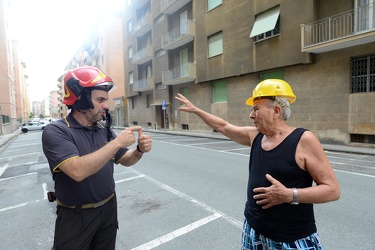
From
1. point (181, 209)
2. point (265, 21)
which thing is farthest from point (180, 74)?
point (181, 209)

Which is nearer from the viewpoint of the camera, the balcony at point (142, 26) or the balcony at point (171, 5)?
the balcony at point (171, 5)

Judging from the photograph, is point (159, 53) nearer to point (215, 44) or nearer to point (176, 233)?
point (215, 44)

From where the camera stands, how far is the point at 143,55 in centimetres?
2928

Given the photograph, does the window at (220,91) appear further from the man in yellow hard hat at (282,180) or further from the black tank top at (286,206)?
the black tank top at (286,206)

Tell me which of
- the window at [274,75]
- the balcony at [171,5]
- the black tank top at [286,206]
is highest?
the balcony at [171,5]

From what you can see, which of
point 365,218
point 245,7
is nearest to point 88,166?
point 365,218

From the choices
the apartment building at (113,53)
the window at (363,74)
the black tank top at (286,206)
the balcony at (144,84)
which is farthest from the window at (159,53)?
the black tank top at (286,206)

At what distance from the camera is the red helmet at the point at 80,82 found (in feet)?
6.18

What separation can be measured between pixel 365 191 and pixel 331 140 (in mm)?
8126

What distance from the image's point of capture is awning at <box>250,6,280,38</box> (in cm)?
1419

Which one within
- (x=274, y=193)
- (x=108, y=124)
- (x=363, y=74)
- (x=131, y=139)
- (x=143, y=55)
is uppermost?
(x=143, y=55)

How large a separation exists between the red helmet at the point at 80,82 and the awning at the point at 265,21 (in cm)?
1407

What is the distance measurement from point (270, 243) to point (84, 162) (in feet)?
4.45

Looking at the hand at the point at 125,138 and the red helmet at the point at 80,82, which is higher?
the red helmet at the point at 80,82
